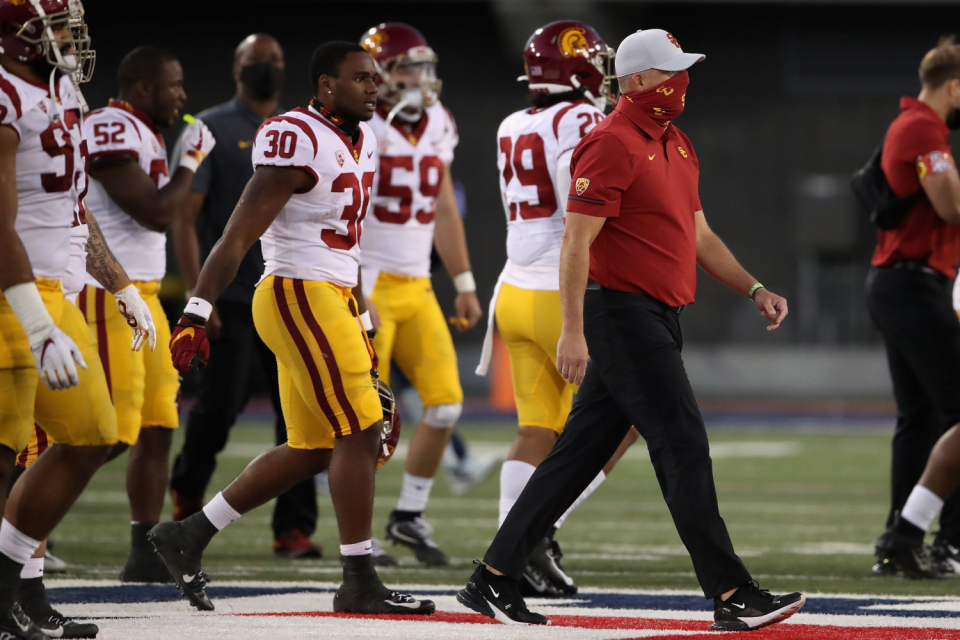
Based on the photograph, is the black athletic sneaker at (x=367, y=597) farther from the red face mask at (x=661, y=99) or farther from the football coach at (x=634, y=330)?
the red face mask at (x=661, y=99)

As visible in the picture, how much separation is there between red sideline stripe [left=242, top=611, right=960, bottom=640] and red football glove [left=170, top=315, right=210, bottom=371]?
0.85 m

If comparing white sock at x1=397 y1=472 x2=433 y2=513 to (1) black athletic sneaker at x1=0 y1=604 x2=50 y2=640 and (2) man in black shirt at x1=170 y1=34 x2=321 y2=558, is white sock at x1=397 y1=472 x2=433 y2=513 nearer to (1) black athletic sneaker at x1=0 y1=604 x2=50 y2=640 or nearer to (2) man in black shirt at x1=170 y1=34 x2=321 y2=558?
(2) man in black shirt at x1=170 y1=34 x2=321 y2=558

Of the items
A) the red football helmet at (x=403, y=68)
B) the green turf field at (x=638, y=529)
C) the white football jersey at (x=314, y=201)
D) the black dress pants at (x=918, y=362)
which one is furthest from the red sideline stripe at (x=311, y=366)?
the black dress pants at (x=918, y=362)

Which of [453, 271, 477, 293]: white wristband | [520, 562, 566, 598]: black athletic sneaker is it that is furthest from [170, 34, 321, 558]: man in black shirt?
[520, 562, 566, 598]: black athletic sneaker

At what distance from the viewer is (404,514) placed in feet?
20.5

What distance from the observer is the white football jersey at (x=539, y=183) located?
5238 mm

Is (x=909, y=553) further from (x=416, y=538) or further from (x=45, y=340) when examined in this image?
(x=45, y=340)

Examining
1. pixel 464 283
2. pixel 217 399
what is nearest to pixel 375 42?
pixel 464 283

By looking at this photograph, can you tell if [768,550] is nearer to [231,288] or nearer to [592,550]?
[592,550]

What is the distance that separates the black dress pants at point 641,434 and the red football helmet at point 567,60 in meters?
1.38

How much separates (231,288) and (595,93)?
6.37ft

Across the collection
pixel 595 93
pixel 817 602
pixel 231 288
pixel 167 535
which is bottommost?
pixel 817 602

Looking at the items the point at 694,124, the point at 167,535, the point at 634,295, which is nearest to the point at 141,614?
the point at 167,535

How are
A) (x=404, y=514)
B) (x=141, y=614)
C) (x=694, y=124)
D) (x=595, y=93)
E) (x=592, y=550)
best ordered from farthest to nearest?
(x=694, y=124), (x=592, y=550), (x=404, y=514), (x=595, y=93), (x=141, y=614)
